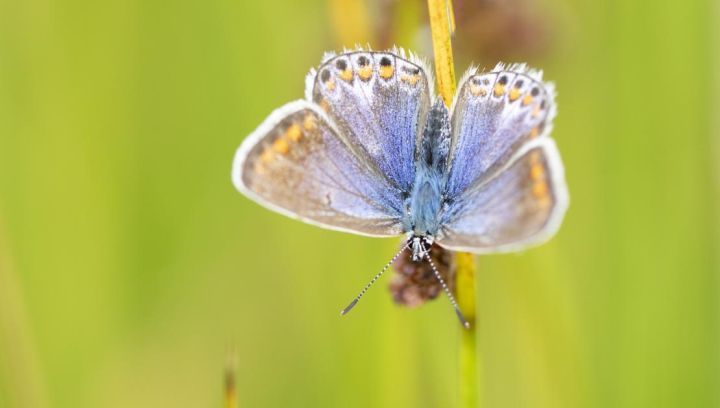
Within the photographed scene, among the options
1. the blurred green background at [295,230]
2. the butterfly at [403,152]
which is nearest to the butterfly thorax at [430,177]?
the butterfly at [403,152]

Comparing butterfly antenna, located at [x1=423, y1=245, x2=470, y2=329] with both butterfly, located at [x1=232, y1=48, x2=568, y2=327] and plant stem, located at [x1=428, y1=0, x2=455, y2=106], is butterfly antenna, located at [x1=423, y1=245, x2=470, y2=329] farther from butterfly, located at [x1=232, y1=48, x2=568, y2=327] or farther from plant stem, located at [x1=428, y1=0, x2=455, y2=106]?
plant stem, located at [x1=428, y1=0, x2=455, y2=106]

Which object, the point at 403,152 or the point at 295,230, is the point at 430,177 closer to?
the point at 403,152

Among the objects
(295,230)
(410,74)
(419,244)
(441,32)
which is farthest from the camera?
(295,230)

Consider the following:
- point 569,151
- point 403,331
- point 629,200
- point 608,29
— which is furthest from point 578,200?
point 403,331

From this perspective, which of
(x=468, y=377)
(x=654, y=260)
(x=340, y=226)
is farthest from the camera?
(x=654, y=260)

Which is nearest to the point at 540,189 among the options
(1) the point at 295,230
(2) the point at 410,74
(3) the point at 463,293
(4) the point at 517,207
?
(4) the point at 517,207

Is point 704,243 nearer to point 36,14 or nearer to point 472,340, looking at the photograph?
point 472,340

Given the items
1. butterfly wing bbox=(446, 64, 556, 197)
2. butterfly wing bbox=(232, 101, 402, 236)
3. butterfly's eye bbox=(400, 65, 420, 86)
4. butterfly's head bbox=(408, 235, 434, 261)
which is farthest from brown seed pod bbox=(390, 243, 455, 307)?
butterfly's eye bbox=(400, 65, 420, 86)

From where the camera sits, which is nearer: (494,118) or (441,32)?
(441,32)
